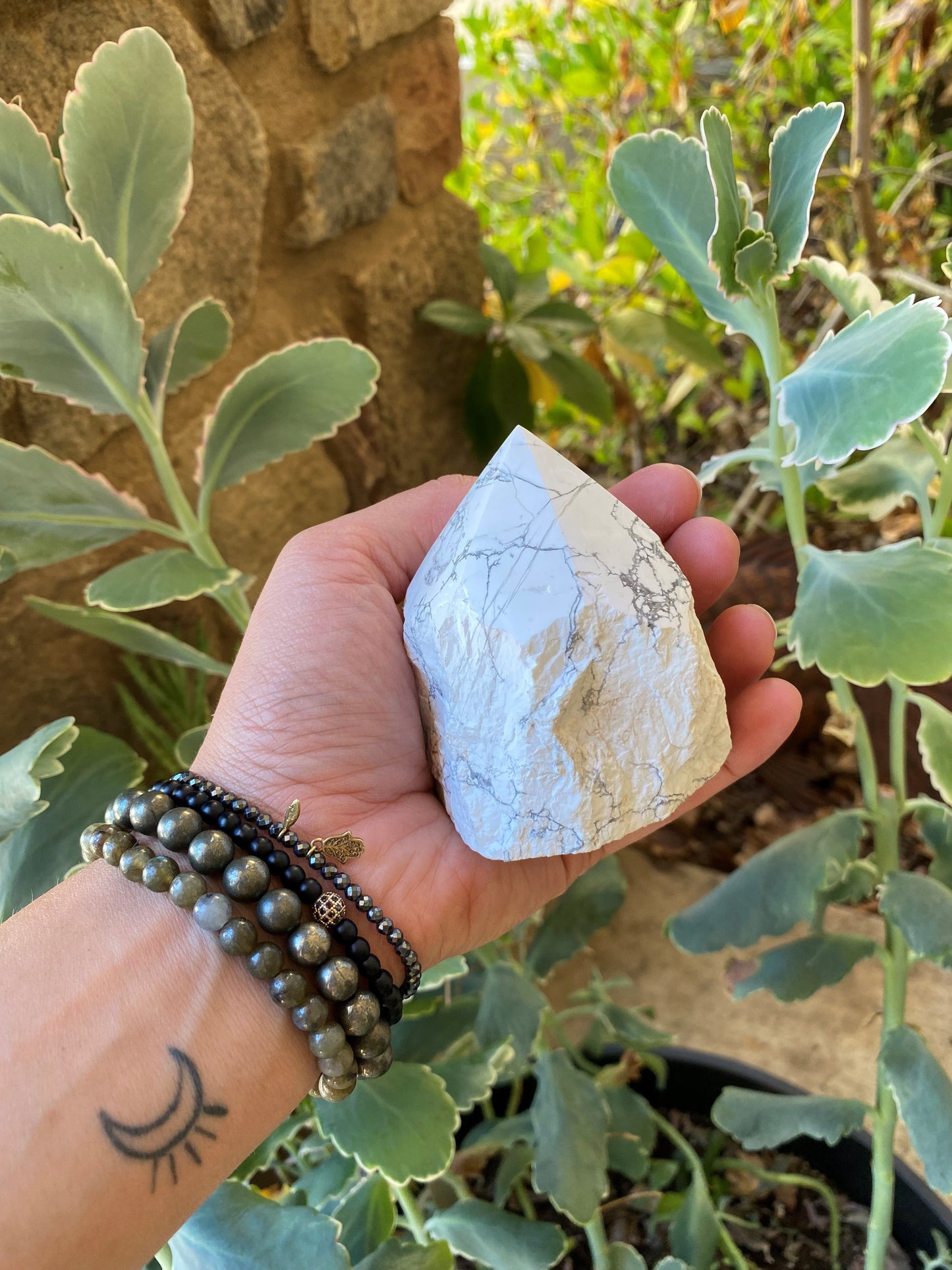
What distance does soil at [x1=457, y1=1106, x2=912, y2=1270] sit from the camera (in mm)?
950

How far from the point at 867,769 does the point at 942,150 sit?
1667 mm

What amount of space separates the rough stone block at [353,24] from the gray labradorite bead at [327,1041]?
1007mm

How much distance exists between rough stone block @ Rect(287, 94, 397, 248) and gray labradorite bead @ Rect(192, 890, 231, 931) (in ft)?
2.66

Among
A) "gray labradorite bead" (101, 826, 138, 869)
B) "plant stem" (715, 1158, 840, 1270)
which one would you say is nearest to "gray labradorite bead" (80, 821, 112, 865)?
"gray labradorite bead" (101, 826, 138, 869)

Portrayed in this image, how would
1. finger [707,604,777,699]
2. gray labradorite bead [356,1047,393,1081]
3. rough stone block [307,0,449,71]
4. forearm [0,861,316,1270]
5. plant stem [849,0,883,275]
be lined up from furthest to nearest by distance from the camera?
plant stem [849,0,883,275] → rough stone block [307,0,449,71] → finger [707,604,777,699] → gray labradorite bead [356,1047,393,1081] → forearm [0,861,316,1270]

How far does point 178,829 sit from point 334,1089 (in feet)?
0.65

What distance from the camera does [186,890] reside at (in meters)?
0.58

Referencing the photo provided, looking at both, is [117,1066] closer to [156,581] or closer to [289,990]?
[289,990]

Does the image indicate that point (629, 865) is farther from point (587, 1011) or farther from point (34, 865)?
point (34, 865)

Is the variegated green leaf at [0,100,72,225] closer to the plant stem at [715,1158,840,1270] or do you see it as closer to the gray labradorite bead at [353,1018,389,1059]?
the gray labradorite bead at [353,1018,389,1059]

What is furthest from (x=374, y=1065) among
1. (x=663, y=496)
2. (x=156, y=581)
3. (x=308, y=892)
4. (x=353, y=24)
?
(x=353, y=24)

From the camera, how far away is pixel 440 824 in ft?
2.41

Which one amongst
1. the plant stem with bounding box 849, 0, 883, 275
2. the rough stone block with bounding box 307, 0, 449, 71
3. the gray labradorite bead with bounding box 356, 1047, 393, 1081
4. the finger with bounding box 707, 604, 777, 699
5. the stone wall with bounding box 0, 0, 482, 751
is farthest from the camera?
the plant stem with bounding box 849, 0, 883, 275

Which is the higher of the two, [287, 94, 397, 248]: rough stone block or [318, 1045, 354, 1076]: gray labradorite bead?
[287, 94, 397, 248]: rough stone block
